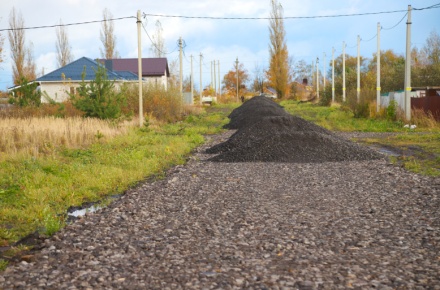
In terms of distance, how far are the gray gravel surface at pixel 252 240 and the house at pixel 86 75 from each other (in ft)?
74.9

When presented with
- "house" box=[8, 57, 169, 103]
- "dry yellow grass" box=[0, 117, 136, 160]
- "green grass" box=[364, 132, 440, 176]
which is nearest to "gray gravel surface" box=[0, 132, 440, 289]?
"green grass" box=[364, 132, 440, 176]

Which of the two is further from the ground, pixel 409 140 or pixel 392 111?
pixel 392 111

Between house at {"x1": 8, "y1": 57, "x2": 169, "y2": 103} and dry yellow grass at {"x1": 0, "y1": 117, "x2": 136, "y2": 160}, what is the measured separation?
1179cm

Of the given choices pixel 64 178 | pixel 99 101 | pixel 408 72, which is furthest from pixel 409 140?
pixel 64 178

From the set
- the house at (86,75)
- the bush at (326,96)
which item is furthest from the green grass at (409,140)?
the bush at (326,96)

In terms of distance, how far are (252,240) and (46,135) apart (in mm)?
12085

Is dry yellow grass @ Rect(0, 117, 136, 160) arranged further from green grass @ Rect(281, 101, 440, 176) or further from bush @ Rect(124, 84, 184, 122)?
green grass @ Rect(281, 101, 440, 176)

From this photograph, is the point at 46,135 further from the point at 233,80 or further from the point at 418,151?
the point at 233,80

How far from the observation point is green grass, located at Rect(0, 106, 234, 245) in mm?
7441

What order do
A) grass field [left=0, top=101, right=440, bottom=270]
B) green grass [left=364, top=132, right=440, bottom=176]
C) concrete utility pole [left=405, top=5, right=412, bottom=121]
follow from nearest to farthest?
grass field [left=0, top=101, right=440, bottom=270] < green grass [left=364, top=132, right=440, bottom=176] < concrete utility pole [left=405, top=5, right=412, bottom=121]

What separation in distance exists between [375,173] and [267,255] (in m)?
6.70

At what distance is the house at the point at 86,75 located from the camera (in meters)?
40.4

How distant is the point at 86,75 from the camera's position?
44312mm

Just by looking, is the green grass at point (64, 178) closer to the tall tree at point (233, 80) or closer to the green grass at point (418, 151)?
the green grass at point (418, 151)
